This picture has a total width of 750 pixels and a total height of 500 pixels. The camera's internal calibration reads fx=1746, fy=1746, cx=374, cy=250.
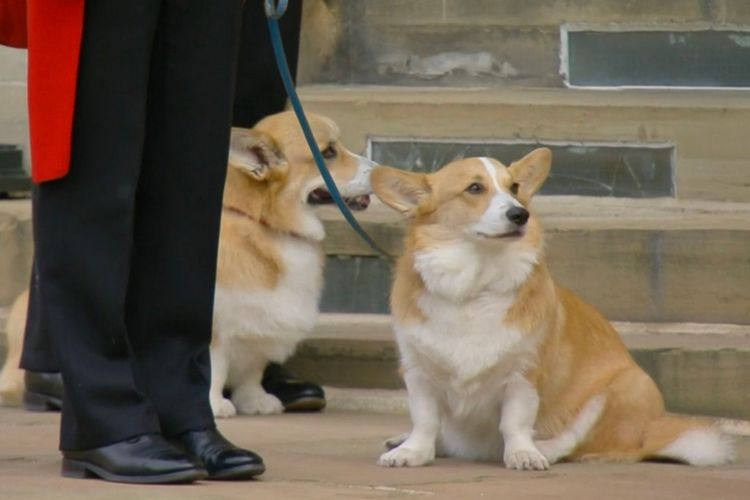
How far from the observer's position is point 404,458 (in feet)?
13.2

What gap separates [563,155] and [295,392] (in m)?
1.37

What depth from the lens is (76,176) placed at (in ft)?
11.1

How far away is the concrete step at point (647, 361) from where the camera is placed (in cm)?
485

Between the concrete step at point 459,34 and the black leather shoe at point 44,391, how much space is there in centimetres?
208

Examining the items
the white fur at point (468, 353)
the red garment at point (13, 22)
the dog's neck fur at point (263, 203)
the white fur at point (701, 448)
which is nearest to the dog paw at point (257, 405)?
the dog's neck fur at point (263, 203)

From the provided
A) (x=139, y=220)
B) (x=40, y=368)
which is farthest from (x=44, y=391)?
(x=139, y=220)

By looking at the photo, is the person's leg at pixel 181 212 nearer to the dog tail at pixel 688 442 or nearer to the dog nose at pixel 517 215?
the dog nose at pixel 517 215

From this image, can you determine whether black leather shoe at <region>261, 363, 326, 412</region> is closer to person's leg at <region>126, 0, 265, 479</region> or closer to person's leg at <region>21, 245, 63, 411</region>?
person's leg at <region>21, 245, 63, 411</region>

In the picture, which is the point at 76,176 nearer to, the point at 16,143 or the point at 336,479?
the point at 336,479

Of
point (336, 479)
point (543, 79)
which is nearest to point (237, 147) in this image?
point (336, 479)

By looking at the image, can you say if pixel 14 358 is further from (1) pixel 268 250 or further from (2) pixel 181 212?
(2) pixel 181 212

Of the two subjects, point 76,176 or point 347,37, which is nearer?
point 76,176

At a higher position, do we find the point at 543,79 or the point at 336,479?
the point at 543,79

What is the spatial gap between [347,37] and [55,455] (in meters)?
3.01
